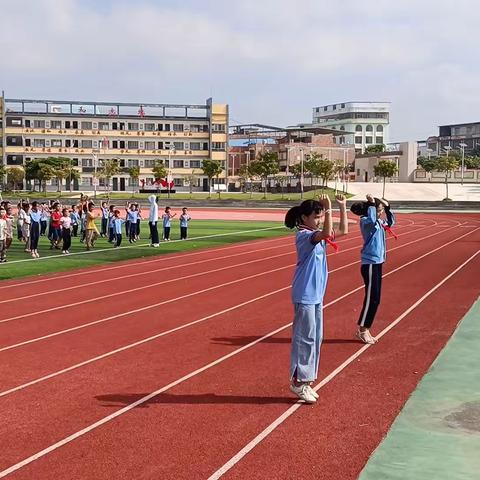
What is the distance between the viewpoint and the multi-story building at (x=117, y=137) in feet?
304

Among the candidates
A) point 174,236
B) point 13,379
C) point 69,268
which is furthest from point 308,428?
point 174,236

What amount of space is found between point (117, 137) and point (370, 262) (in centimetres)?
9006

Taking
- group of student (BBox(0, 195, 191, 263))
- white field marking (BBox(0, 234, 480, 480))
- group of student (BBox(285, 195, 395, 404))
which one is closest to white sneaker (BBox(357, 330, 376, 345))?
white field marking (BBox(0, 234, 480, 480))

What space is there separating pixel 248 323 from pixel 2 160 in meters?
89.7

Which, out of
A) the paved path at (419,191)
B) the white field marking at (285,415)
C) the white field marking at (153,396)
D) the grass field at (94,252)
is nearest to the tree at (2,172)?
the paved path at (419,191)

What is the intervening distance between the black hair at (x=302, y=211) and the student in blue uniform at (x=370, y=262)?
2.67 metres

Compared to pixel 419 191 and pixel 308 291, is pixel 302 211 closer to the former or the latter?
pixel 308 291

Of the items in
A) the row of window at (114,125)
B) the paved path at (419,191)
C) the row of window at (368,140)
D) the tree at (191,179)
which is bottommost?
the paved path at (419,191)

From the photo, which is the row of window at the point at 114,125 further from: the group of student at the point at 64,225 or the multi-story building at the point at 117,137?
the group of student at the point at 64,225

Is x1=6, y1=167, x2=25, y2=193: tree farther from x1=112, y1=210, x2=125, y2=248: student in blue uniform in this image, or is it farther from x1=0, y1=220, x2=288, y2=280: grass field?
x1=112, y1=210, x2=125, y2=248: student in blue uniform

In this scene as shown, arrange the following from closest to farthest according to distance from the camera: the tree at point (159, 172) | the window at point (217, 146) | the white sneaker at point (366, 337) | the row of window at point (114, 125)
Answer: the white sneaker at point (366, 337) → the tree at point (159, 172) → the row of window at point (114, 125) → the window at point (217, 146)

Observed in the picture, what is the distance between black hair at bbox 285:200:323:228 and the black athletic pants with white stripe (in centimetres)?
282

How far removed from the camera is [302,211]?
6.14m

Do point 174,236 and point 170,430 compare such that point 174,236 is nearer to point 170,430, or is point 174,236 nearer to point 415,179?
point 170,430
